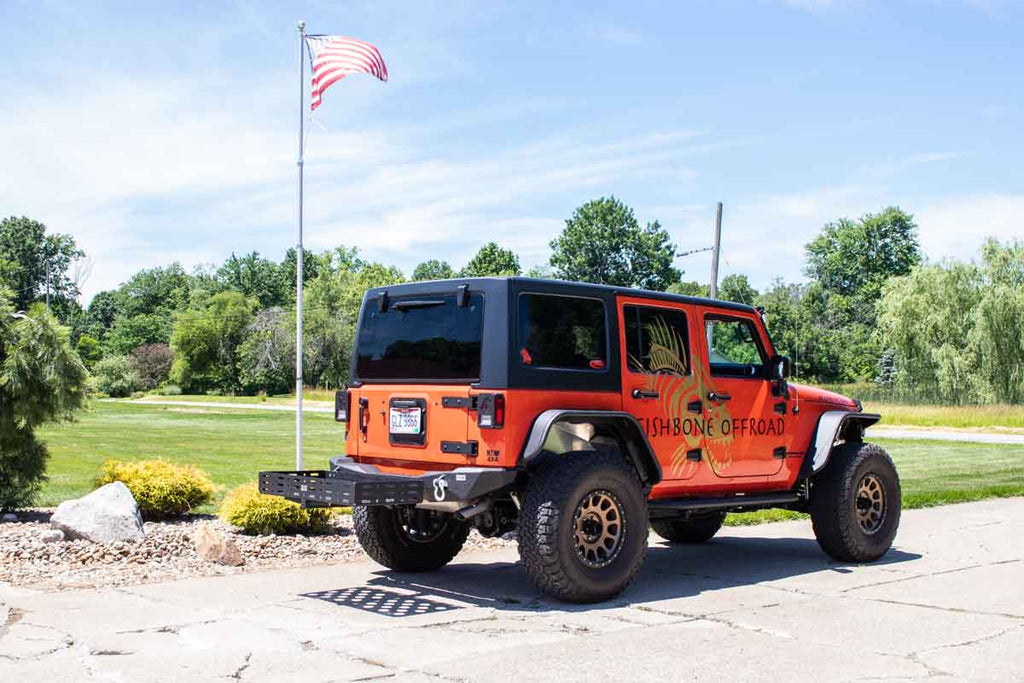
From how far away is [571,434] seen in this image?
7.71 metres

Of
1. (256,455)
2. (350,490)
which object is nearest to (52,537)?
(350,490)

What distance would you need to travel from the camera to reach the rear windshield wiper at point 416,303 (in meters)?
7.70

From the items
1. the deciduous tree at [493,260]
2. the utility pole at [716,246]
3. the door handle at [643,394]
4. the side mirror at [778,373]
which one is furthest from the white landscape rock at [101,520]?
the deciduous tree at [493,260]

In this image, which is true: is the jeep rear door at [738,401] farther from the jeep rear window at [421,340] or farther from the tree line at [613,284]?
the tree line at [613,284]

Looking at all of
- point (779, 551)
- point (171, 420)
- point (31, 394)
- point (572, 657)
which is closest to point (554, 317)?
point (572, 657)

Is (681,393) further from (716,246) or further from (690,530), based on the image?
(716,246)

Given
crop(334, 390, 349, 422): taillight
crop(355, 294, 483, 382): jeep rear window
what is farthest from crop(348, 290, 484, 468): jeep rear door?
crop(334, 390, 349, 422): taillight

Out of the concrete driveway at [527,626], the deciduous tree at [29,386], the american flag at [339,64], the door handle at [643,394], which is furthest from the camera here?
the american flag at [339,64]

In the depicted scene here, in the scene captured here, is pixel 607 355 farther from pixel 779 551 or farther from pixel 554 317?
pixel 779 551

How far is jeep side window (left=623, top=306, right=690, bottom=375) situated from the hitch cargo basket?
1950 mm

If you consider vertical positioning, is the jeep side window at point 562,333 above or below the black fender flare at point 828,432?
above

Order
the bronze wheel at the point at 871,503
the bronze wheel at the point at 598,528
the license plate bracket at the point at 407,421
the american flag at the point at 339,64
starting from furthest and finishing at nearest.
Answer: the american flag at the point at 339,64 < the bronze wheel at the point at 871,503 < the license plate bracket at the point at 407,421 < the bronze wheel at the point at 598,528

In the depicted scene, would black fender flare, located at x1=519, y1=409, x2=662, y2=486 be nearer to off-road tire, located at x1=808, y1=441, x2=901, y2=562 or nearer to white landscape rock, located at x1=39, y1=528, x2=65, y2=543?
off-road tire, located at x1=808, y1=441, x2=901, y2=562

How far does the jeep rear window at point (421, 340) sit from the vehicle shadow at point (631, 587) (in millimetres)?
1584
